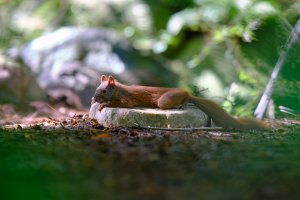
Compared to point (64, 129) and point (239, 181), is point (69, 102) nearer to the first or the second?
point (64, 129)

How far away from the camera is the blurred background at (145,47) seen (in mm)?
5098

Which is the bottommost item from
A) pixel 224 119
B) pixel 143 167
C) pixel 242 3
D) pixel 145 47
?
pixel 143 167

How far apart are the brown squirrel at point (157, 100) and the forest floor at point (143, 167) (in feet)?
3.63

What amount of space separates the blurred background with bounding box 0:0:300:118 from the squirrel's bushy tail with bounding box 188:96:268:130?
11.7 inches

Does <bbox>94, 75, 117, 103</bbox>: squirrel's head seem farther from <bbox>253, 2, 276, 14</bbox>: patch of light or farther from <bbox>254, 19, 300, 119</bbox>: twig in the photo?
<bbox>253, 2, 276, 14</bbox>: patch of light

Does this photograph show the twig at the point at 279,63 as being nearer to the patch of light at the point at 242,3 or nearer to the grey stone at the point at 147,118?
the grey stone at the point at 147,118

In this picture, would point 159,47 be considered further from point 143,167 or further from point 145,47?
point 143,167

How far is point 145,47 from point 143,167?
8.21 m

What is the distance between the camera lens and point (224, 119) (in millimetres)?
4094

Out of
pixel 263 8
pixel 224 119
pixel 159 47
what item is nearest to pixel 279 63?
pixel 224 119

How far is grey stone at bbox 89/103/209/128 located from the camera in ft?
→ 12.2

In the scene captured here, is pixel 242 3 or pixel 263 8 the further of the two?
pixel 242 3

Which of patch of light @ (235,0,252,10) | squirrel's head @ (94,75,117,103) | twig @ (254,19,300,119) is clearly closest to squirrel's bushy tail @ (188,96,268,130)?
twig @ (254,19,300,119)

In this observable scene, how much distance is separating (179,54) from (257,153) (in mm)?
8546
